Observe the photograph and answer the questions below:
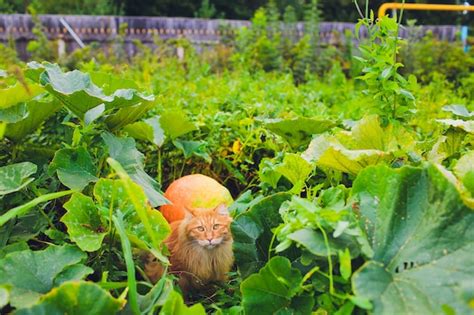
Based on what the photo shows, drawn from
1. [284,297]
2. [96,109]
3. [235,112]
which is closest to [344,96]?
[235,112]

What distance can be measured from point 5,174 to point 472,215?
2.46 ft

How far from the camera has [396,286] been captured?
27.7 inches

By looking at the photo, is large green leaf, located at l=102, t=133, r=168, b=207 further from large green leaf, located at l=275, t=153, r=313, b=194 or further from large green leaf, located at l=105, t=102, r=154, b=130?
large green leaf, located at l=275, t=153, r=313, b=194

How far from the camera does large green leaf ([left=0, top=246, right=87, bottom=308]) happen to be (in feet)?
2.61

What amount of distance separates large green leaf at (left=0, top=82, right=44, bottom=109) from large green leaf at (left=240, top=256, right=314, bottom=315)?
549 mm

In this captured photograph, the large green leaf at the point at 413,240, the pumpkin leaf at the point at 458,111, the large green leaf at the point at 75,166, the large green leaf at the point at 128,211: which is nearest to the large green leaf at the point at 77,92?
the large green leaf at the point at 75,166

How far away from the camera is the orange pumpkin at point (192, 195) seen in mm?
1524

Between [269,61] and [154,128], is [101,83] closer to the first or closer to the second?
[154,128]

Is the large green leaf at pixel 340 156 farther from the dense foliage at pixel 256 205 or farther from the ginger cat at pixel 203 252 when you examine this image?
the ginger cat at pixel 203 252

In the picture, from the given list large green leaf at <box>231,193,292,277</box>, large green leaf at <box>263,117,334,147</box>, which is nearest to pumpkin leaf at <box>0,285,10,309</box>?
large green leaf at <box>231,193,292,277</box>

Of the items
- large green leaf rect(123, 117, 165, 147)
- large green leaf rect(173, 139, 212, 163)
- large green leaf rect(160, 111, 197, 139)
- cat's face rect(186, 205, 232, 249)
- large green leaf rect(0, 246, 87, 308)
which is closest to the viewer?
large green leaf rect(0, 246, 87, 308)

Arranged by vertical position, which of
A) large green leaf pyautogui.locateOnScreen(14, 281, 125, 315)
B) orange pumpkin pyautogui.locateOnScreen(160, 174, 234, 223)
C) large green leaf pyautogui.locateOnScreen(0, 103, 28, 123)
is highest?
large green leaf pyautogui.locateOnScreen(0, 103, 28, 123)

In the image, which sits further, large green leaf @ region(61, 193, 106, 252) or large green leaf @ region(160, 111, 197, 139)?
large green leaf @ region(160, 111, 197, 139)

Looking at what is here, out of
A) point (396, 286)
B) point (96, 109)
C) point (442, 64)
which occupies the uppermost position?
point (96, 109)
